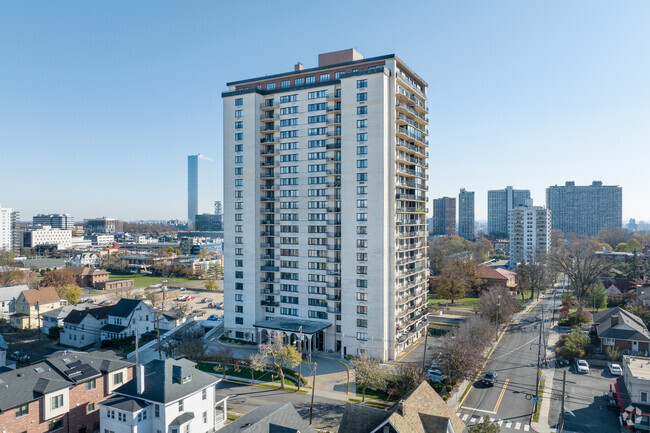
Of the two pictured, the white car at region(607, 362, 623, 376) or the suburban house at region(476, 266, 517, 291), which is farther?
the suburban house at region(476, 266, 517, 291)

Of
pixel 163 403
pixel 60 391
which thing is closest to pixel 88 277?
pixel 60 391

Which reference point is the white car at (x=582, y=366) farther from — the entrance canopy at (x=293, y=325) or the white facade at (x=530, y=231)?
the white facade at (x=530, y=231)

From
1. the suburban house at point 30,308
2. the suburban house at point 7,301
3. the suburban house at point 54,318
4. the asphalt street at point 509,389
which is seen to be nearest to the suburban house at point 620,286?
the asphalt street at point 509,389

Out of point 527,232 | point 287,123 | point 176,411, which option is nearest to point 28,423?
point 176,411

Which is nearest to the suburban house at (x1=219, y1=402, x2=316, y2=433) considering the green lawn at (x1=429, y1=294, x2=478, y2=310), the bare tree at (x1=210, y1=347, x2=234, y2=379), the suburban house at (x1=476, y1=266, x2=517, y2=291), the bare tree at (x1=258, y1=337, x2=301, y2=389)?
the bare tree at (x1=258, y1=337, x2=301, y2=389)

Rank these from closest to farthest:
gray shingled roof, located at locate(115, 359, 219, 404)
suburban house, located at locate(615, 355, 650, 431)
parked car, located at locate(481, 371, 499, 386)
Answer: gray shingled roof, located at locate(115, 359, 219, 404) → suburban house, located at locate(615, 355, 650, 431) → parked car, located at locate(481, 371, 499, 386)

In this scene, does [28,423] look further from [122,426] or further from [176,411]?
[176,411]

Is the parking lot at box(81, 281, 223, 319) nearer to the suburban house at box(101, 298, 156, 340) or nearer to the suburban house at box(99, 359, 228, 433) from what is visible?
the suburban house at box(101, 298, 156, 340)

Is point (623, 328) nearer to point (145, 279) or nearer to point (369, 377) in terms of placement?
point (369, 377)
